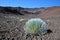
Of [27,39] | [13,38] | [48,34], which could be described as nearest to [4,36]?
[13,38]

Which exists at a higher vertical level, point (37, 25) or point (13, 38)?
point (37, 25)

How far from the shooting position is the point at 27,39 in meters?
8.66

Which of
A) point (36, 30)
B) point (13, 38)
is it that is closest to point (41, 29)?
point (36, 30)

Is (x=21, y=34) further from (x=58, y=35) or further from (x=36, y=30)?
(x=58, y=35)

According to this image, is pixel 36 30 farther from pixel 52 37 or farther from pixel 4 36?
pixel 4 36

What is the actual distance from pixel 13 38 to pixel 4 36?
53 centimetres

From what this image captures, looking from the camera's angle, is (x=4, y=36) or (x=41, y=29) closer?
(x=4, y=36)

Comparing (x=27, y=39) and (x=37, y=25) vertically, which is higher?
(x=37, y=25)

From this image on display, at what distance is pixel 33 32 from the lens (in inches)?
369

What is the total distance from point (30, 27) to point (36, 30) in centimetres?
40

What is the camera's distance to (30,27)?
9555 mm

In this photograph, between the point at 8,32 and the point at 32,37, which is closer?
the point at 32,37

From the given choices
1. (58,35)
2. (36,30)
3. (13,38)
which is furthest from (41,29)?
(13,38)

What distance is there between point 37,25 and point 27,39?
Result: 48.0 inches
